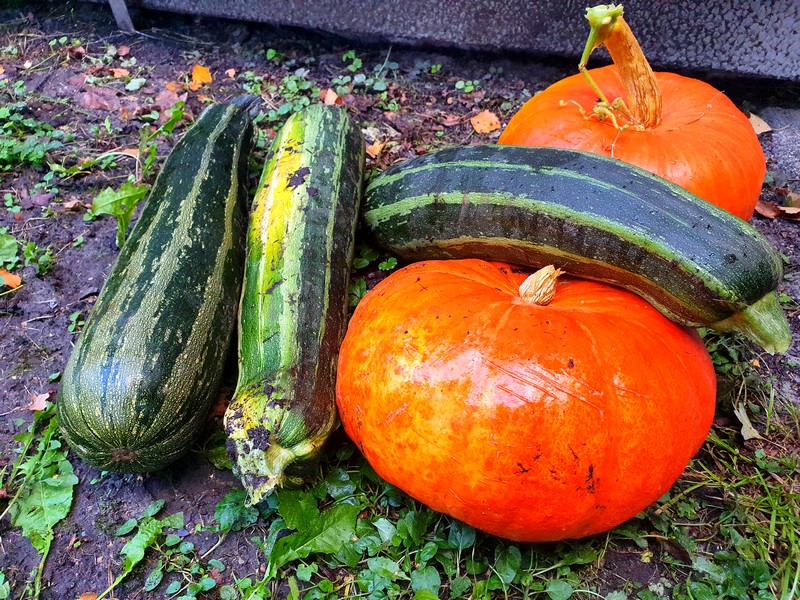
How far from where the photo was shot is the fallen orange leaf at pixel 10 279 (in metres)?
2.97

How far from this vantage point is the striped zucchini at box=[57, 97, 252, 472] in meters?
2.09

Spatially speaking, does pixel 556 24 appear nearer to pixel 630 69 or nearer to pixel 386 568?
pixel 630 69

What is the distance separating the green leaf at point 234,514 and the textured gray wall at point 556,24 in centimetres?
314

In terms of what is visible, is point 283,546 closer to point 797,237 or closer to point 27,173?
point 27,173

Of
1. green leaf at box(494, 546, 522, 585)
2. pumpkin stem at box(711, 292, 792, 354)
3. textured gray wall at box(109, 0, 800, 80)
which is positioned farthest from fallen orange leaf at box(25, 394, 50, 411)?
textured gray wall at box(109, 0, 800, 80)

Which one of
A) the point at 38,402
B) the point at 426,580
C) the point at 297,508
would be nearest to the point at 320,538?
the point at 297,508

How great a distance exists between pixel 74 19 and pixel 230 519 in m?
4.08

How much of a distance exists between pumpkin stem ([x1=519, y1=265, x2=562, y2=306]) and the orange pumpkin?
0.69 meters

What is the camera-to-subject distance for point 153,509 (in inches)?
89.9

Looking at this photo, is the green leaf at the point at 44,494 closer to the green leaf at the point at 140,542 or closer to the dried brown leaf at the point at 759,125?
the green leaf at the point at 140,542

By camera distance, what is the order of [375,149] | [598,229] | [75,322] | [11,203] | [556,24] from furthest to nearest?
[556,24]
[375,149]
[11,203]
[75,322]
[598,229]

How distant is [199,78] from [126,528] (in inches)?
118

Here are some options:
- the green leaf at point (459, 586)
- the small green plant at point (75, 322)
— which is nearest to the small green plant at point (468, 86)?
the small green plant at point (75, 322)

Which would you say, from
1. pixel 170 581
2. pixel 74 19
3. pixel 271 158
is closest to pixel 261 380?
pixel 170 581
